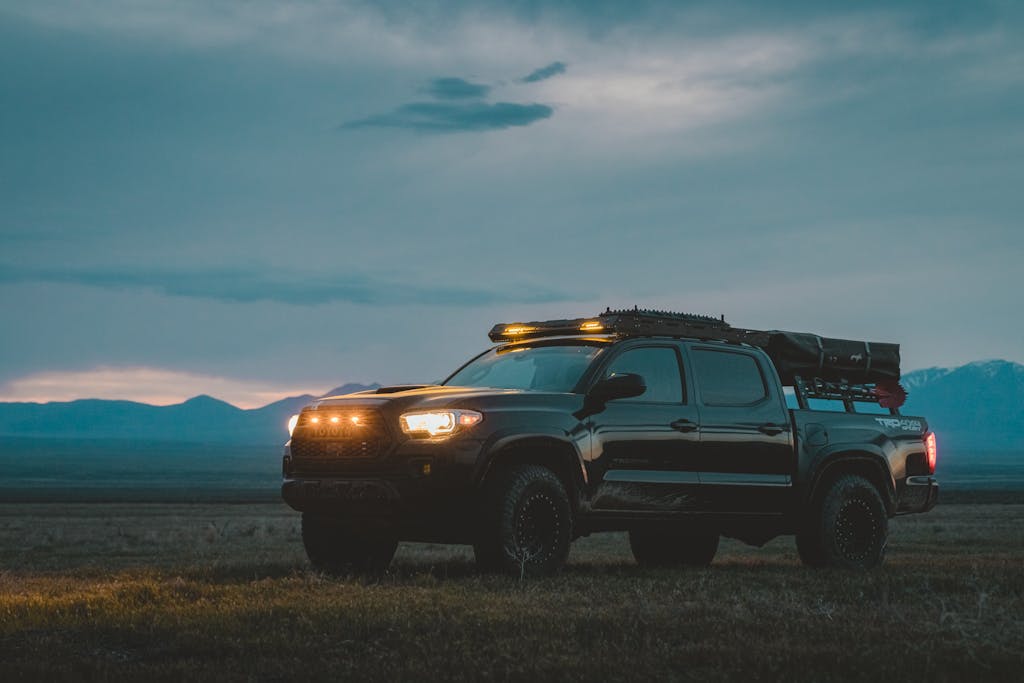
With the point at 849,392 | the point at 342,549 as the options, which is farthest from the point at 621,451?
the point at 849,392

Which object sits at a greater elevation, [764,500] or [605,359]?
[605,359]

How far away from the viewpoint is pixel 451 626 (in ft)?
27.2

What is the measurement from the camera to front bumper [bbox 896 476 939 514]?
13844mm

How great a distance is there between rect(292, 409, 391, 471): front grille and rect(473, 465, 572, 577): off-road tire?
0.99 meters

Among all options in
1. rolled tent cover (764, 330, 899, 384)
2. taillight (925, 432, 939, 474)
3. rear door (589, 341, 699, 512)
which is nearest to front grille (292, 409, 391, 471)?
rear door (589, 341, 699, 512)

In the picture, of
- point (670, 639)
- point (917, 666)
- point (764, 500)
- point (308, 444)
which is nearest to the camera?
point (917, 666)

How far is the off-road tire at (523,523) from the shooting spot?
1045 cm

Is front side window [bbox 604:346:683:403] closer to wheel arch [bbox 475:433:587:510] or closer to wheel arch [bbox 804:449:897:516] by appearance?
wheel arch [bbox 475:433:587:510]

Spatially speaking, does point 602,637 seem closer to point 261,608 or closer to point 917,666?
point 917,666

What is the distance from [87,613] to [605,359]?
4838mm

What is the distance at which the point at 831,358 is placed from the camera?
1402 centimetres

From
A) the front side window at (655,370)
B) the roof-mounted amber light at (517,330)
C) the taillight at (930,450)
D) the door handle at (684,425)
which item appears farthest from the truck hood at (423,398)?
the taillight at (930,450)

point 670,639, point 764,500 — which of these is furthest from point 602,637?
point 764,500

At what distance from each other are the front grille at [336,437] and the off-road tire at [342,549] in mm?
625
